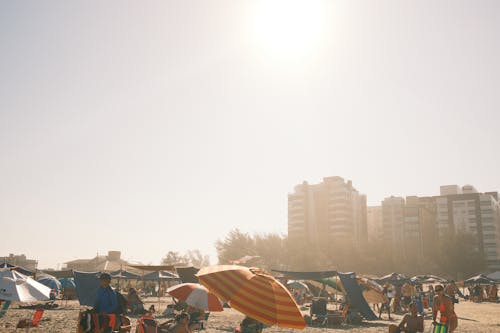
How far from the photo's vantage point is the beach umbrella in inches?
216

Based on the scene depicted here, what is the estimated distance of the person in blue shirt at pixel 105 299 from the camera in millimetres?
7766

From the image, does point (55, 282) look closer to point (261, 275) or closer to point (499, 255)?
point (261, 275)

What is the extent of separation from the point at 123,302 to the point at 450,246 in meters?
90.1

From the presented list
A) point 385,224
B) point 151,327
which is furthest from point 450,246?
point 151,327

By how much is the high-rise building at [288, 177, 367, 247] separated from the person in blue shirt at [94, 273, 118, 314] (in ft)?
394

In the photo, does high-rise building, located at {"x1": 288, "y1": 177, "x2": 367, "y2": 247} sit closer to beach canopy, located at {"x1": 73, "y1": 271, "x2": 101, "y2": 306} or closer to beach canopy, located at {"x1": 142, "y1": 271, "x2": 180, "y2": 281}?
beach canopy, located at {"x1": 142, "y1": 271, "x2": 180, "y2": 281}

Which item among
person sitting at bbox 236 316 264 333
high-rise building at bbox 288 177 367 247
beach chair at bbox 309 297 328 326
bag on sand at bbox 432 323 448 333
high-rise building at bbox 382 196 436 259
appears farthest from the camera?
high-rise building at bbox 288 177 367 247

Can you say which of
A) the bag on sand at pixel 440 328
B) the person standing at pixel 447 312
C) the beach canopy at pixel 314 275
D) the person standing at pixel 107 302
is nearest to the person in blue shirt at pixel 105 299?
the person standing at pixel 107 302

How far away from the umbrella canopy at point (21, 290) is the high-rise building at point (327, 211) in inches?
4676

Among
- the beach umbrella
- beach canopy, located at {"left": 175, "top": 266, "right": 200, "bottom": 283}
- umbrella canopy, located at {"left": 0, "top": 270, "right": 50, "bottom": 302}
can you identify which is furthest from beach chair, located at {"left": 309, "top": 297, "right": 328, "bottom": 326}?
the beach umbrella

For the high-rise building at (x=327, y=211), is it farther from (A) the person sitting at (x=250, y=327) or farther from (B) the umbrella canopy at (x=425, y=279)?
(A) the person sitting at (x=250, y=327)

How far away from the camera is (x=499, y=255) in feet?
369

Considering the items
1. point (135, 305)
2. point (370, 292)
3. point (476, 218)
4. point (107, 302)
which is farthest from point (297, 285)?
point (476, 218)

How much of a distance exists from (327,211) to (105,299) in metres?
126
